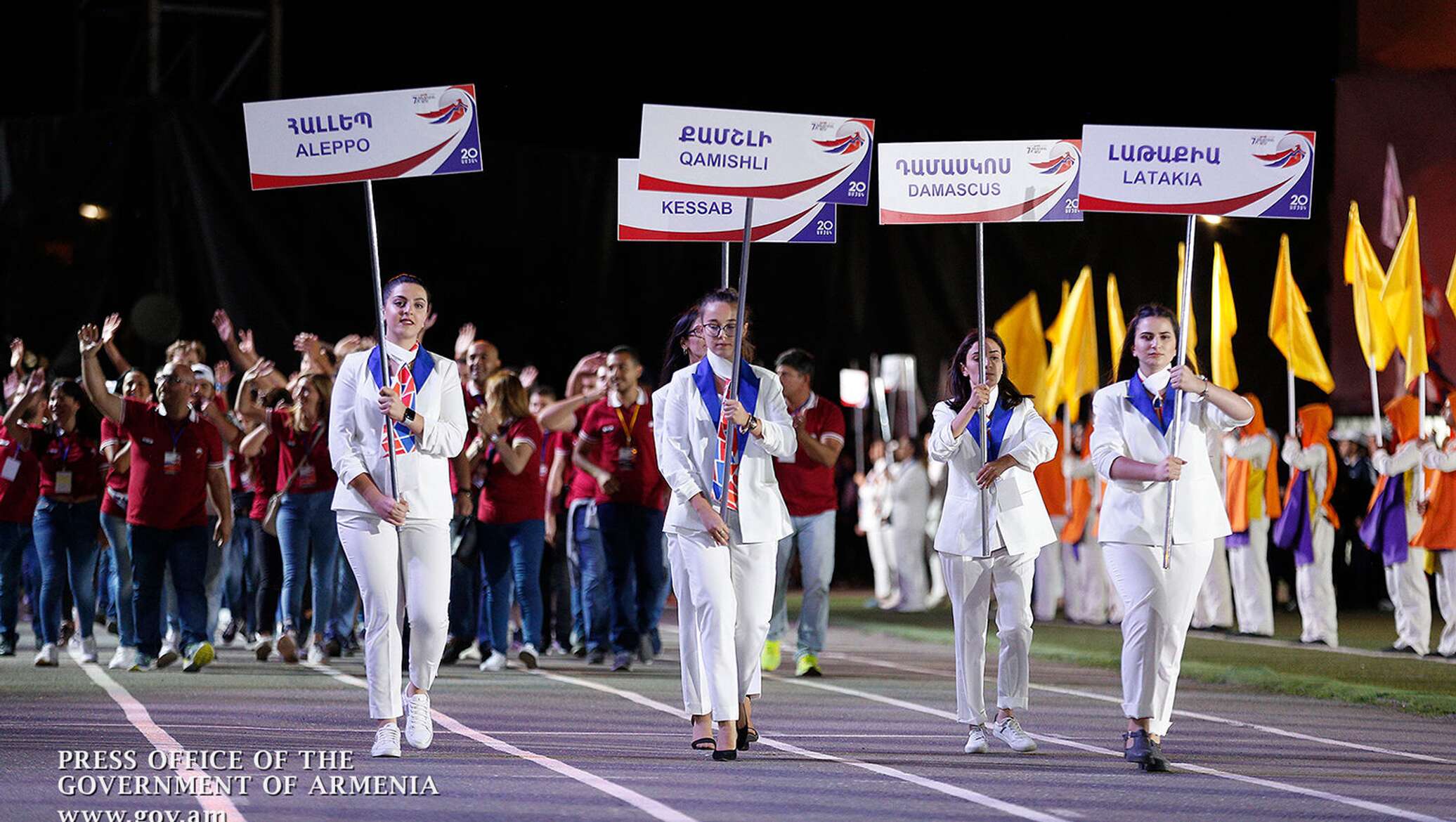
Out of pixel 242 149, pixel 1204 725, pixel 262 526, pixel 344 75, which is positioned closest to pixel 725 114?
pixel 1204 725

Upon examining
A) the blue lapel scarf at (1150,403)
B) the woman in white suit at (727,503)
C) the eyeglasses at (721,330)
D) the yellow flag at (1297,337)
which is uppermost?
the yellow flag at (1297,337)

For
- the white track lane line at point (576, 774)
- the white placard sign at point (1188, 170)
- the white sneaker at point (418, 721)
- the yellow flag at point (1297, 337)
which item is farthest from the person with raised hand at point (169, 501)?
the yellow flag at point (1297, 337)

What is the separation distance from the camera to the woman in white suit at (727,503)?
7.89m

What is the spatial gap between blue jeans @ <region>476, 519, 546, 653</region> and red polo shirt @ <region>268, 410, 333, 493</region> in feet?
3.92

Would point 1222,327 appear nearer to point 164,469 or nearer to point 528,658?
point 528,658

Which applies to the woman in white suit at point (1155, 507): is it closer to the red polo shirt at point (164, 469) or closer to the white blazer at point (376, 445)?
the white blazer at point (376, 445)

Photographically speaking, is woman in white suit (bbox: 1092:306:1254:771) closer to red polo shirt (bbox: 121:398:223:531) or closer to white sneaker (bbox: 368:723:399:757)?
white sneaker (bbox: 368:723:399:757)

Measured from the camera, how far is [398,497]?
7945mm

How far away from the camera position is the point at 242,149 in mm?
19406

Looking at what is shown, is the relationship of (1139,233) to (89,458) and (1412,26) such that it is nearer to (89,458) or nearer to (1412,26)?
(1412,26)

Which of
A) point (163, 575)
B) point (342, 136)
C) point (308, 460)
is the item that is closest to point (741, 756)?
point (342, 136)

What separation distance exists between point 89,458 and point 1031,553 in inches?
301

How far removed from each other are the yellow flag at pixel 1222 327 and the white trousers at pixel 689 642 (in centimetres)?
898

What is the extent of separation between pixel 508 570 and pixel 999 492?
5357 mm
